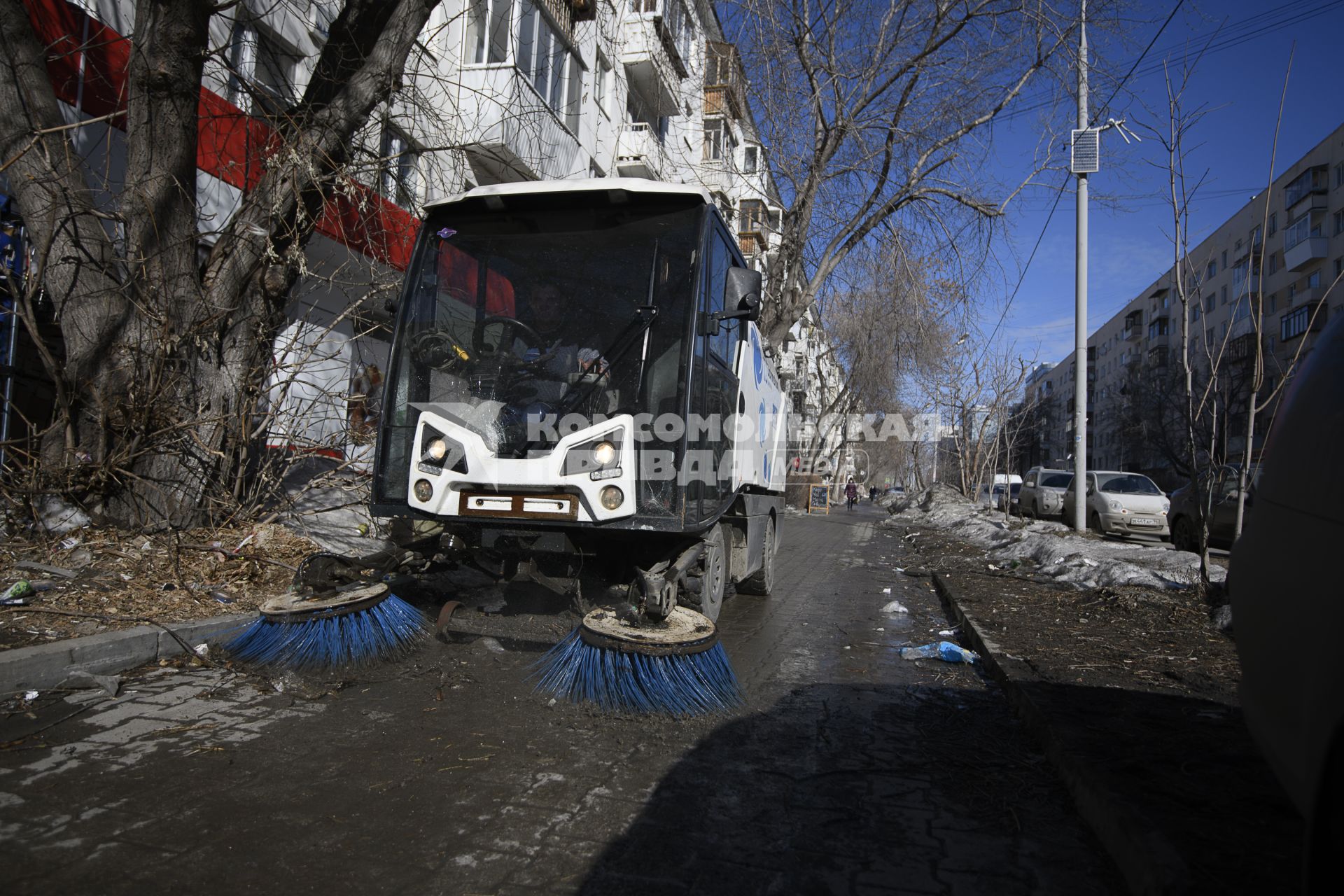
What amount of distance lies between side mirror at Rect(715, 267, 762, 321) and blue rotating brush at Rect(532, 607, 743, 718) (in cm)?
201

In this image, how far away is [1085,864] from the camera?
2.70 metres

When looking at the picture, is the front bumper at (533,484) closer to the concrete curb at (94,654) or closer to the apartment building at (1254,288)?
the concrete curb at (94,654)

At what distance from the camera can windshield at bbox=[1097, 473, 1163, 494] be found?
17.9 m

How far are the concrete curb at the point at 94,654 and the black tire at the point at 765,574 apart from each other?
4940mm

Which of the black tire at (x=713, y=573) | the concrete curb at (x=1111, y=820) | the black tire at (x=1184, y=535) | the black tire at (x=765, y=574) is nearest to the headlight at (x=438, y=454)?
the black tire at (x=713, y=573)

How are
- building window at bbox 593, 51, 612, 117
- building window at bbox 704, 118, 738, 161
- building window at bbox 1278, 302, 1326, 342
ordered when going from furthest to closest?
1. building window at bbox 1278, 302, 1326, 342
2. building window at bbox 593, 51, 612, 117
3. building window at bbox 704, 118, 738, 161

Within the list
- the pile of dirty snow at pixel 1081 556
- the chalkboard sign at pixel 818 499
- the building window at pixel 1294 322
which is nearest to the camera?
the pile of dirty snow at pixel 1081 556

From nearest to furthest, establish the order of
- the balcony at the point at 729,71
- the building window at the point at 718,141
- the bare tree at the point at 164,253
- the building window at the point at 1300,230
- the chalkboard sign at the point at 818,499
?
the bare tree at the point at 164,253 → the balcony at the point at 729,71 → the building window at the point at 718,141 → the chalkboard sign at the point at 818,499 → the building window at the point at 1300,230

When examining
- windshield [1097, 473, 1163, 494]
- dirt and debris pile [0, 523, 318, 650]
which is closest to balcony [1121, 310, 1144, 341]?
windshield [1097, 473, 1163, 494]

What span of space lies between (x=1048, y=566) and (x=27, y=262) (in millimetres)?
11161

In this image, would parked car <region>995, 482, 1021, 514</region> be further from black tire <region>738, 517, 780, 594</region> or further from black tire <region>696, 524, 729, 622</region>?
black tire <region>696, 524, 729, 622</region>

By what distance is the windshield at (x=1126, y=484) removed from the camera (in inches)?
703

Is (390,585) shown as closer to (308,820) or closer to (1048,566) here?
(308,820)

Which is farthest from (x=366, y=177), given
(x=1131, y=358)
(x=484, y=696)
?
(x=1131, y=358)
